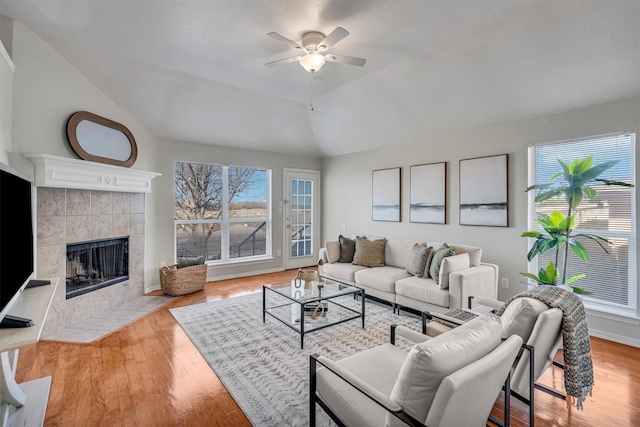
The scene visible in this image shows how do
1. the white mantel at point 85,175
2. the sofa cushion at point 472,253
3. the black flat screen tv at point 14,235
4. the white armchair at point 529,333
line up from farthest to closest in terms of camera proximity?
1. the sofa cushion at point 472,253
2. the white mantel at point 85,175
3. the white armchair at point 529,333
4. the black flat screen tv at point 14,235

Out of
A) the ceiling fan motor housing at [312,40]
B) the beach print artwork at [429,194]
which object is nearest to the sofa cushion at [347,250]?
the beach print artwork at [429,194]

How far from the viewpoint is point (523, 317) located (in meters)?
1.77

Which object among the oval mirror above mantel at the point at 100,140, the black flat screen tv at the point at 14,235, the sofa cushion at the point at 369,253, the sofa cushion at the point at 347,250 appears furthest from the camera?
the sofa cushion at the point at 347,250

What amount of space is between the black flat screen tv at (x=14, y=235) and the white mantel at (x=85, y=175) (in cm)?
110

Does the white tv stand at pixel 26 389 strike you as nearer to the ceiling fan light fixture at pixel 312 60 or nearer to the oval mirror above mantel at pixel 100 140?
the oval mirror above mantel at pixel 100 140

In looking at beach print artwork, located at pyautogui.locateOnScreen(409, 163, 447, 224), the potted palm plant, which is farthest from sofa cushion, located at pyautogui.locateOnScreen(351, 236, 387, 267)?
the potted palm plant

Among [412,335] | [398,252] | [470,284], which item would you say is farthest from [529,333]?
[398,252]

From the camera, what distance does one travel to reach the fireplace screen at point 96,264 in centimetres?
352

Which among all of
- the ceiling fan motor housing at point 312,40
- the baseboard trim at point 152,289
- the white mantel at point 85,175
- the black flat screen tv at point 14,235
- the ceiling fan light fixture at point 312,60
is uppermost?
A: the ceiling fan motor housing at point 312,40

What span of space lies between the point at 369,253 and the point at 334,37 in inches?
114

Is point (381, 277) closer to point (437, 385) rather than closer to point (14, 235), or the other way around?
point (437, 385)

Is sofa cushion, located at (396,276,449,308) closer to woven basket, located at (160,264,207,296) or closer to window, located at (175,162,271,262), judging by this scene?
woven basket, located at (160,264,207,296)

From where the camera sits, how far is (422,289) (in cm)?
341

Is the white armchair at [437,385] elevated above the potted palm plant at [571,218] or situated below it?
below
